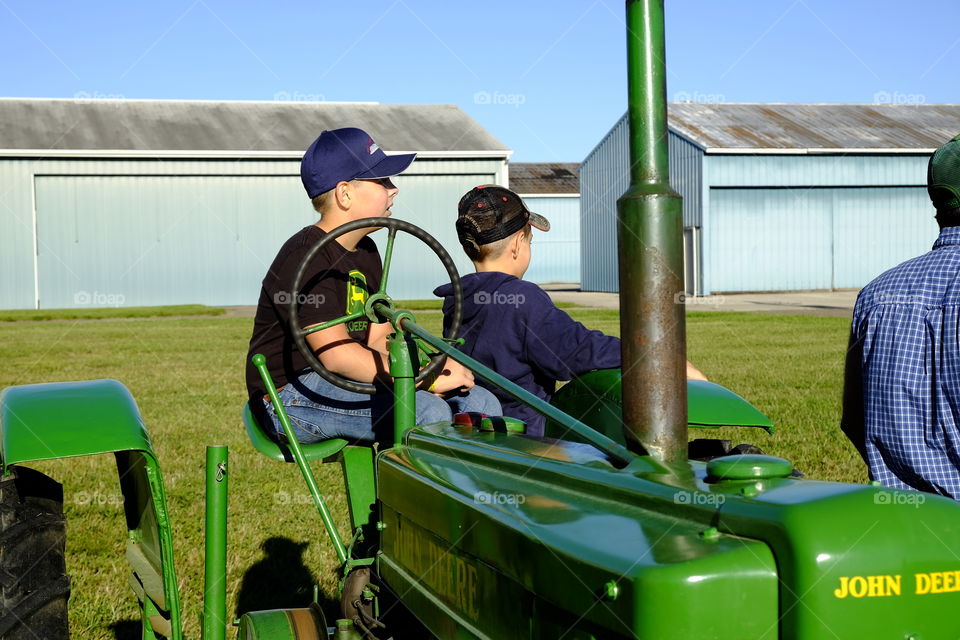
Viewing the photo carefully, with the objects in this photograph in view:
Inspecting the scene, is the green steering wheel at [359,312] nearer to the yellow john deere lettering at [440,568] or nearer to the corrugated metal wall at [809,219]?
the yellow john deere lettering at [440,568]

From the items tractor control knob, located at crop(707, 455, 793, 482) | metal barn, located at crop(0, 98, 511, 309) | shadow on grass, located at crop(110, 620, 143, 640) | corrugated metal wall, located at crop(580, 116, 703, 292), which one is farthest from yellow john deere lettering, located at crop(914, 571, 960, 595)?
corrugated metal wall, located at crop(580, 116, 703, 292)

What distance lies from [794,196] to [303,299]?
2539 cm

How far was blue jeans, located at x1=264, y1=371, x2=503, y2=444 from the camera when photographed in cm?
270

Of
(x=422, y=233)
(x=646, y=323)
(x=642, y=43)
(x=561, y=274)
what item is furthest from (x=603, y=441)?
(x=561, y=274)

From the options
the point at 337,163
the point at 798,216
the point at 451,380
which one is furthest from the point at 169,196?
the point at 451,380

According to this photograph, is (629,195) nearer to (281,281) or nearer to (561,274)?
(281,281)

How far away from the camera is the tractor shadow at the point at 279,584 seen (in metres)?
3.66

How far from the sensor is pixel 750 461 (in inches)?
54.5

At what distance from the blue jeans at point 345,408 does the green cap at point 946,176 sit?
1305mm

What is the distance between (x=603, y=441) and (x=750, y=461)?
0.24 metres

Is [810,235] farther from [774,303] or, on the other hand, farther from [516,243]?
[516,243]

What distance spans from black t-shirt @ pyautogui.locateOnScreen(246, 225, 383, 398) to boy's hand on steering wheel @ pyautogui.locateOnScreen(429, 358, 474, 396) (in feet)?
0.95

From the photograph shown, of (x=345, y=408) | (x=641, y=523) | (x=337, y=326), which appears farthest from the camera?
(x=345, y=408)

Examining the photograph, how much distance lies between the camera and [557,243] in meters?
42.7
